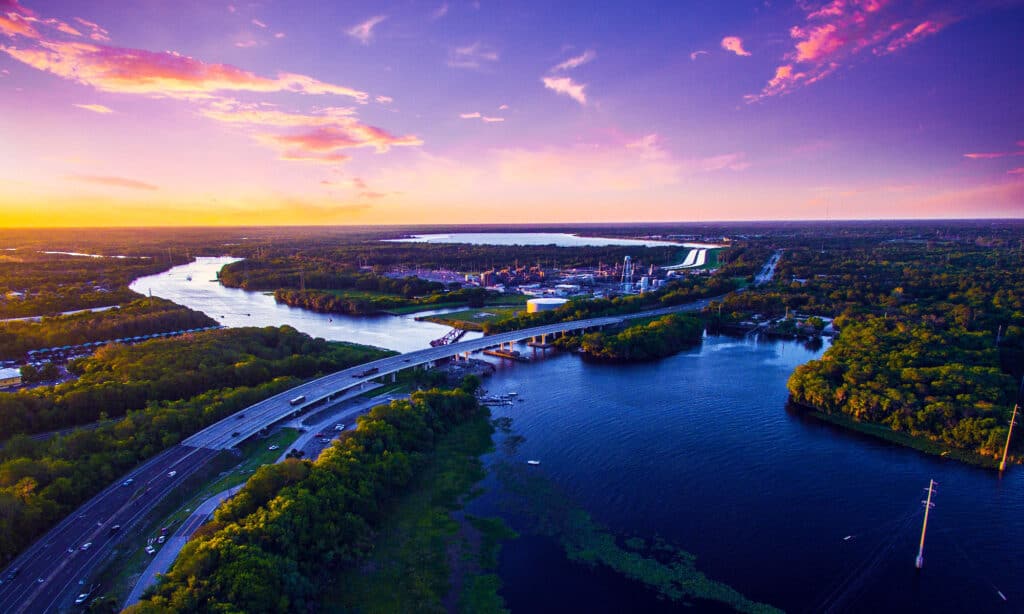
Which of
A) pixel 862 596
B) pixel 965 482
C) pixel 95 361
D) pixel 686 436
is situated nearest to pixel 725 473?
pixel 686 436

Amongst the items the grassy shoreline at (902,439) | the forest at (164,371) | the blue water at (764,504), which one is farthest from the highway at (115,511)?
the grassy shoreline at (902,439)

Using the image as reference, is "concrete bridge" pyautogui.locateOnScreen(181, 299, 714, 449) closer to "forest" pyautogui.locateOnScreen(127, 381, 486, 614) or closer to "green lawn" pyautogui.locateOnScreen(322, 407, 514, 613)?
"forest" pyautogui.locateOnScreen(127, 381, 486, 614)

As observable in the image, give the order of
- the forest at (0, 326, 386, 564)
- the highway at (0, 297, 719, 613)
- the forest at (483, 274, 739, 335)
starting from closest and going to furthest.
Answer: the highway at (0, 297, 719, 613)
the forest at (0, 326, 386, 564)
the forest at (483, 274, 739, 335)

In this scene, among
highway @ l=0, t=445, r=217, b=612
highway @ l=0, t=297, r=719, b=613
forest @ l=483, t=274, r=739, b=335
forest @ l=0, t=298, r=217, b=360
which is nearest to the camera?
highway @ l=0, t=445, r=217, b=612

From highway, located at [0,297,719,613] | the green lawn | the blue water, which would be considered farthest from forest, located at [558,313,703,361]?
the green lawn

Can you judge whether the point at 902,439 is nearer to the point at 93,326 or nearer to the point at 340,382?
the point at 340,382

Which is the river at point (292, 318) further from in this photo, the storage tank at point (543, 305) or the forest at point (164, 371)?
the storage tank at point (543, 305)
